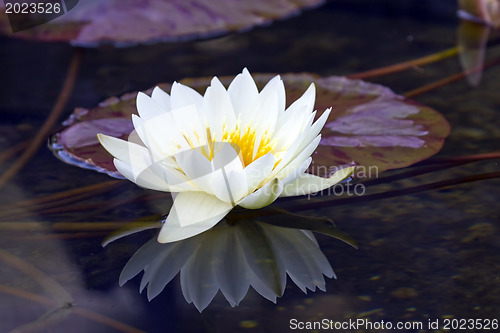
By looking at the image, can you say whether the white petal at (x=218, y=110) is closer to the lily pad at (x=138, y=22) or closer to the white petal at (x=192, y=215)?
the white petal at (x=192, y=215)

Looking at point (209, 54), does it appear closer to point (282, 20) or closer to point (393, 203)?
point (282, 20)

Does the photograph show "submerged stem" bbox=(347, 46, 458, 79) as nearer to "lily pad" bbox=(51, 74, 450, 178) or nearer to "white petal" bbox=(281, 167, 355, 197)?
"lily pad" bbox=(51, 74, 450, 178)

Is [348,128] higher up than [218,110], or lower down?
lower down

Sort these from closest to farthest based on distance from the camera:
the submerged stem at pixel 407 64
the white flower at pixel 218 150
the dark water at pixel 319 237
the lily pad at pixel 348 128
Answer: the dark water at pixel 319 237
the white flower at pixel 218 150
the lily pad at pixel 348 128
the submerged stem at pixel 407 64

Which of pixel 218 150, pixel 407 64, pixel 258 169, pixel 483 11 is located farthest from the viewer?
pixel 483 11

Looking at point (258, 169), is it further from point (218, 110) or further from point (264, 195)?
point (218, 110)

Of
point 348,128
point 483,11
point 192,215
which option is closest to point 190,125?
point 192,215

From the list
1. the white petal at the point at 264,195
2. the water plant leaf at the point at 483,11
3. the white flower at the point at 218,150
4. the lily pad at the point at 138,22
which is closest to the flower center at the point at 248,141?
the white flower at the point at 218,150
